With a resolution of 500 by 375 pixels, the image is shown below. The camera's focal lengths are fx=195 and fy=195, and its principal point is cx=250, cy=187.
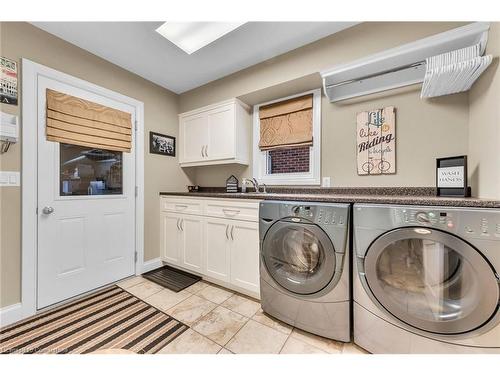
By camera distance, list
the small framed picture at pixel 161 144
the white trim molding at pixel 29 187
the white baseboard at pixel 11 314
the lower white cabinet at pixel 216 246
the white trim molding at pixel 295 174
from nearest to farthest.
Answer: the white baseboard at pixel 11 314 → the white trim molding at pixel 29 187 → the lower white cabinet at pixel 216 246 → the white trim molding at pixel 295 174 → the small framed picture at pixel 161 144

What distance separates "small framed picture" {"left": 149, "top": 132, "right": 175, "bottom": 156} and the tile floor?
166 centimetres

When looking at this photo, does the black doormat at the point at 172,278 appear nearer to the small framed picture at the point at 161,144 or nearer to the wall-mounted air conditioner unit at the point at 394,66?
the small framed picture at the point at 161,144

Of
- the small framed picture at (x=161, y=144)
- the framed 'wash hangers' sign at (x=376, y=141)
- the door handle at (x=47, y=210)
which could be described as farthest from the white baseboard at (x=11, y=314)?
the framed 'wash hangers' sign at (x=376, y=141)

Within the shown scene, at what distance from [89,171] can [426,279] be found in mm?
2881

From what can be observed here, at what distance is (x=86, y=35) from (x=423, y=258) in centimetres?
311

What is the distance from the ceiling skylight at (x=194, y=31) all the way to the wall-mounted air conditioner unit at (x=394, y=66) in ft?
3.01

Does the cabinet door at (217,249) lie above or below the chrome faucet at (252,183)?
below

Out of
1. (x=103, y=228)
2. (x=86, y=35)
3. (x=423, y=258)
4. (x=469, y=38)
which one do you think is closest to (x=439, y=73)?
(x=469, y=38)

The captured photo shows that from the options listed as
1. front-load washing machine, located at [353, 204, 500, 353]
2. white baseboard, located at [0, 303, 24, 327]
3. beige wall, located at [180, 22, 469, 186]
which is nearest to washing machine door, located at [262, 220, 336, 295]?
front-load washing machine, located at [353, 204, 500, 353]

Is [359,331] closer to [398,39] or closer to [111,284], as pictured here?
[398,39]

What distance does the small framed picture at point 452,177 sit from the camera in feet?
4.22

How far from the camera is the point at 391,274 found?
1168 mm

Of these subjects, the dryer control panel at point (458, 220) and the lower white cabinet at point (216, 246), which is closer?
the dryer control panel at point (458, 220)

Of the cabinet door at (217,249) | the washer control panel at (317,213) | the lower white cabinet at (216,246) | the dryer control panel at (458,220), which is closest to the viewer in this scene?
the dryer control panel at (458,220)
